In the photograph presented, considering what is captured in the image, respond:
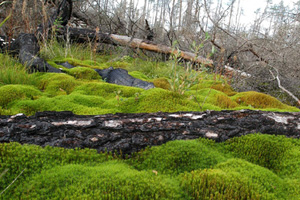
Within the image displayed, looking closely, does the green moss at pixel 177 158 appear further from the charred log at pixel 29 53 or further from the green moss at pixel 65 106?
the charred log at pixel 29 53

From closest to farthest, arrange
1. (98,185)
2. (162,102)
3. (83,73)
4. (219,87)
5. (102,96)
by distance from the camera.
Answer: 1. (98,185)
2. (162,102)
3. (102,96)
4. (83,73)
5. (219,87)

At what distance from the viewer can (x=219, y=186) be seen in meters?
1.45

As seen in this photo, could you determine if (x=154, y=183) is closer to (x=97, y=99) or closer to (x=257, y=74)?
(x=97, y=99)

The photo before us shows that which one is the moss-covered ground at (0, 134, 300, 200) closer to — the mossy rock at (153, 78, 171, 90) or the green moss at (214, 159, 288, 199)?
the green moss at (214, 159, 288, 199)

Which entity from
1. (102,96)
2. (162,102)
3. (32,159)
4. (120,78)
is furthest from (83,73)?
(32,159)

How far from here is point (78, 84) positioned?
4.37m

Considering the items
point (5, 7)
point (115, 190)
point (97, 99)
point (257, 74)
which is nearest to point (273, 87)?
point (257, 74)

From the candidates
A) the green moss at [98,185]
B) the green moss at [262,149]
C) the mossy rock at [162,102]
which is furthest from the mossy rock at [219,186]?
the mossy rock at [162,102]

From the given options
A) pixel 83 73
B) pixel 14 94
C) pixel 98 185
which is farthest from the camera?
pixel 83 73

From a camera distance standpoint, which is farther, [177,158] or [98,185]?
[177,158]

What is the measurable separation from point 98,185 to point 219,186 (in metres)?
0.83

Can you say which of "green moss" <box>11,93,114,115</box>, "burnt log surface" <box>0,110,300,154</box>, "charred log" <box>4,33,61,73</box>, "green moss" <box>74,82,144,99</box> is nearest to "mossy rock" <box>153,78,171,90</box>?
"green moss" <box>74,82,144,99</box>

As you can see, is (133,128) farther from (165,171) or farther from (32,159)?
(32,159)

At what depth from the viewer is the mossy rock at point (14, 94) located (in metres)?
3.29
